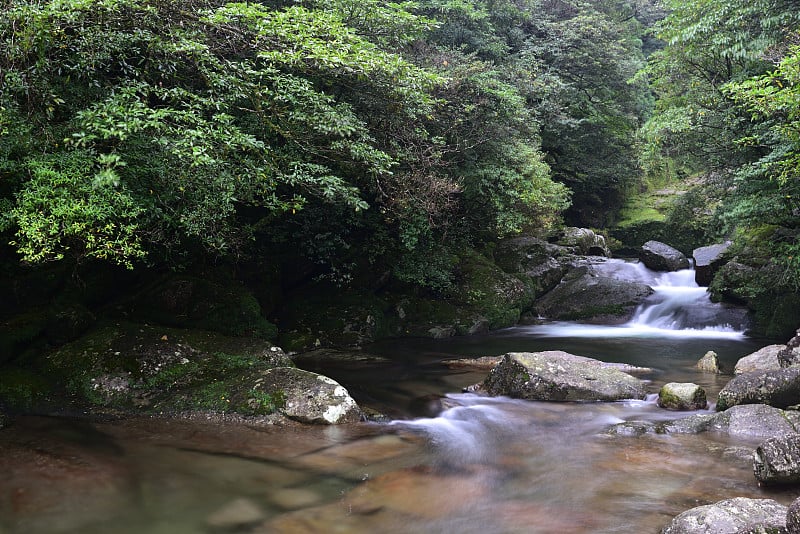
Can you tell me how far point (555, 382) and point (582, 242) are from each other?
14263 mm

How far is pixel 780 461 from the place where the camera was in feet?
16.3

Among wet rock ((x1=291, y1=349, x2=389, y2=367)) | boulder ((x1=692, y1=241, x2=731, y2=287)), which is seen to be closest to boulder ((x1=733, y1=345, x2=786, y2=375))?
wet rock ((x1=291, y1=349, x2=389, y2=367))

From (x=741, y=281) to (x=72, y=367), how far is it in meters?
15.8

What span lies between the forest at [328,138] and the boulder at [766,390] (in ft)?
13.4

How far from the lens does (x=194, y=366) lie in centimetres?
809

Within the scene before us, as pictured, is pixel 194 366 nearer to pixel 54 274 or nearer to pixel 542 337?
pixel 54 274

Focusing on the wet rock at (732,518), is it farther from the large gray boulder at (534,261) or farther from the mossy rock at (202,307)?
the large gray boulder at (534,261)

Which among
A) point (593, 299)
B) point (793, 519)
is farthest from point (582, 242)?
point (793, 519)

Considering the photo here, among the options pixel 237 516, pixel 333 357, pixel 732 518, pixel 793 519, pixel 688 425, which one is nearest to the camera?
pixel 793 519

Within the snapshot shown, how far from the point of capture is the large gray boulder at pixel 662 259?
19859mm

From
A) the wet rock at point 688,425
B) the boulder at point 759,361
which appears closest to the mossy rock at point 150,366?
the wet rock at point 688,425

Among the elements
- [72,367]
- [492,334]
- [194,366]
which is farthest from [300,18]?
[492,334]

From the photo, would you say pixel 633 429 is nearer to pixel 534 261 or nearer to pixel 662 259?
pixel 534 261

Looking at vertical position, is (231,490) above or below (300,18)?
below
